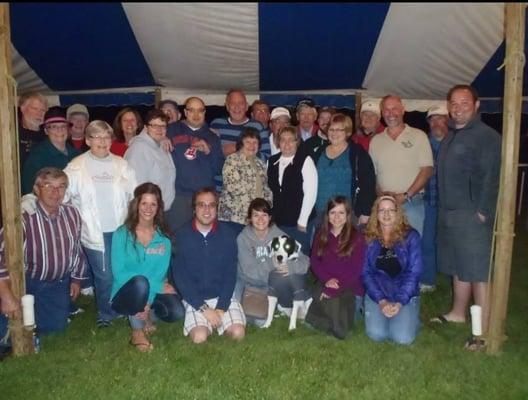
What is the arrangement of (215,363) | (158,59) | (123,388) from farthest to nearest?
(158,59) < (215,363) < (123,388)

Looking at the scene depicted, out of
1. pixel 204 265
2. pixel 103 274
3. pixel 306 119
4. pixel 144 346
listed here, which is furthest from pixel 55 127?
pixel 306 119

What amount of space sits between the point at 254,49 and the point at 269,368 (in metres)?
3.35

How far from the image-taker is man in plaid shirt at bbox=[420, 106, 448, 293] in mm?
4594

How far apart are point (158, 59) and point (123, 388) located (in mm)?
3702

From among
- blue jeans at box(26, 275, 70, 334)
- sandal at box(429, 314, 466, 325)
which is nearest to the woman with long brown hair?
blue jeans at box(26, 275, 70, 334)

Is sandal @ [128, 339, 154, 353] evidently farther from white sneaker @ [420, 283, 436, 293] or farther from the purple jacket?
white sneaker @ [420, 283, 436, 293]

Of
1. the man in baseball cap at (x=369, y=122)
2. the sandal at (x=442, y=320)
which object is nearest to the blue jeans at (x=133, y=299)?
the sandal at (x=442, y=320)

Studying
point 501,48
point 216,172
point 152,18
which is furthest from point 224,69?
point 501,48

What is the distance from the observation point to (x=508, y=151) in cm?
304

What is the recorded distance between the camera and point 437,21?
439cm

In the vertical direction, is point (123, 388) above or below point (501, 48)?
below

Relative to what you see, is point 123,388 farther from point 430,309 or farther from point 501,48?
point 501,48

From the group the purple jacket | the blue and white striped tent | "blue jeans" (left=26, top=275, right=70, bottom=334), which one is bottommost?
"blue jeans" (left=26, top=275, right=70, bottom=334)

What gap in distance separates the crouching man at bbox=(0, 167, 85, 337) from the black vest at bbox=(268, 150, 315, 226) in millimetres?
1500
